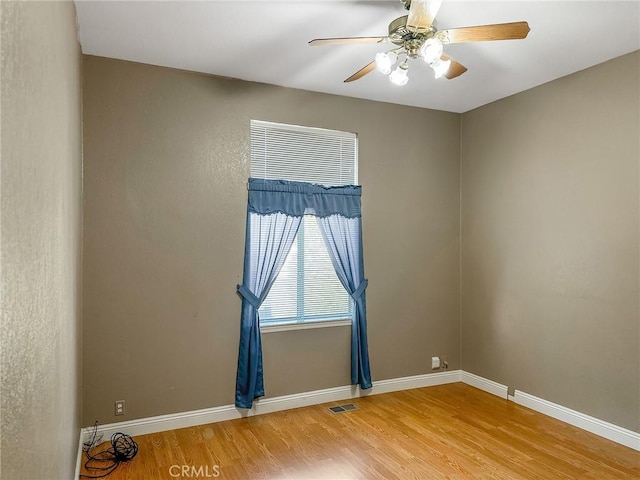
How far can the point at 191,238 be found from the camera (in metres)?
3.69

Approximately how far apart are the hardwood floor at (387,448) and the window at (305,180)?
0.88 m

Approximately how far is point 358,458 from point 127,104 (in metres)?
3.06

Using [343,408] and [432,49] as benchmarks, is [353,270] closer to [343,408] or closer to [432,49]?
[343,408]

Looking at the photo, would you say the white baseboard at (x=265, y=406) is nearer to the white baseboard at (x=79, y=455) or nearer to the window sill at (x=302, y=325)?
the white baseboard at (x=79, y=455)

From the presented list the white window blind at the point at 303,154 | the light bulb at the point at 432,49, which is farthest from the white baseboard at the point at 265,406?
the light bulb at the point at 432,49

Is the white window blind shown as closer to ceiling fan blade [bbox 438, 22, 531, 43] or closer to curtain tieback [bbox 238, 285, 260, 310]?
curtain tieback [bbox 238, 285, 260, 310]

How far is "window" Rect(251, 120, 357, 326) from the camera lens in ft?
13.2

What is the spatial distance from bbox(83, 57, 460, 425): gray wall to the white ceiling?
11.1 inches

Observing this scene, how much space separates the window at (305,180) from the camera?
4.02 metres

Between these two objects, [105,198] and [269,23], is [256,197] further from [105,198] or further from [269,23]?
[269,23]

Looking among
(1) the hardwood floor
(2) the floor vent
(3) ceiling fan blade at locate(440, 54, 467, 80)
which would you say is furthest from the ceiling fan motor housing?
(2) the floor vent

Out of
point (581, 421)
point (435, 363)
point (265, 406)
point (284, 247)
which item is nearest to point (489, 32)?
point (284, 247)

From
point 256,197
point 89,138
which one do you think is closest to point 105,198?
point 89,138

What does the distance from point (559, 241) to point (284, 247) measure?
2311mm
